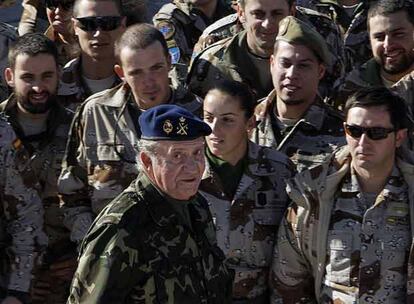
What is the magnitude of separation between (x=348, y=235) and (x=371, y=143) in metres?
0.47

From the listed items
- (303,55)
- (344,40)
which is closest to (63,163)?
(303,55)

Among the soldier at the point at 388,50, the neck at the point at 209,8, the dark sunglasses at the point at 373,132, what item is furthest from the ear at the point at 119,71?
the neck at the point at 209,8

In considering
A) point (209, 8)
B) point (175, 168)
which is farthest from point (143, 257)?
point (209, 8)

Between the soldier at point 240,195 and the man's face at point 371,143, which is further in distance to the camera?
the soldier at point 240,195

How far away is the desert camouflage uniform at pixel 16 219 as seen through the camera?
5.14 meters

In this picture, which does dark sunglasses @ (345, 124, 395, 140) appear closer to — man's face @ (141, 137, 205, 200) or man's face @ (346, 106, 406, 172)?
man's face @ (346, 106, 406, 172)

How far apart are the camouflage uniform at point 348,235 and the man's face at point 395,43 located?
125 centimetres

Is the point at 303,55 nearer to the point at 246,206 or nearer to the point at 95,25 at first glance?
the point at 246,206

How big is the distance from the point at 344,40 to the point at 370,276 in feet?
9.42

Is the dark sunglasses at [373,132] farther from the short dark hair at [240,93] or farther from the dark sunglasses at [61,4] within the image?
the dark sunglasses at [61,4]

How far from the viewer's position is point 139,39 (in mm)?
5453

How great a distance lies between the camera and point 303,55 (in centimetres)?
554

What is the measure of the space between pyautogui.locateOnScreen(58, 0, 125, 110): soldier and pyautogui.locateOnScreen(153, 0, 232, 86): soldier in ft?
2.56

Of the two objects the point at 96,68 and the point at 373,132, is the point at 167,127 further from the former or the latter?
the point at 96,68
